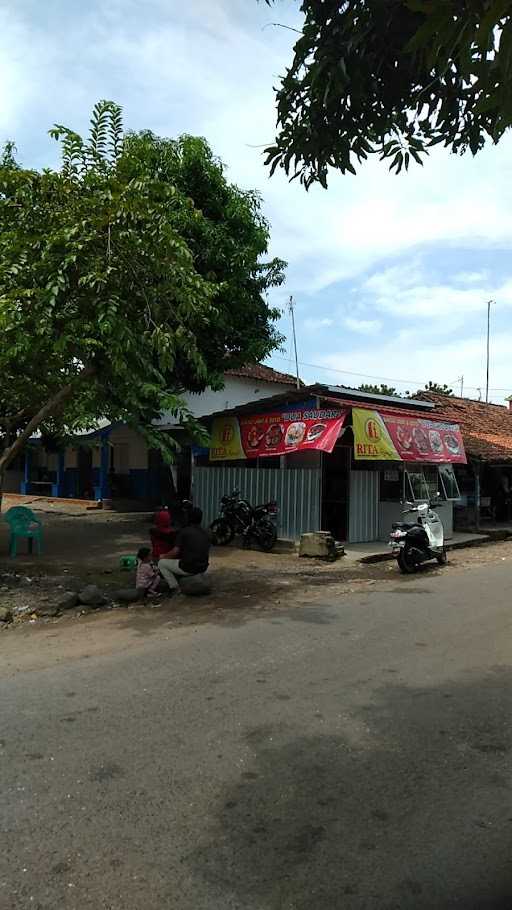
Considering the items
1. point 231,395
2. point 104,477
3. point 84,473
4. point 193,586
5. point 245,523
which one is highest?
point 231,395

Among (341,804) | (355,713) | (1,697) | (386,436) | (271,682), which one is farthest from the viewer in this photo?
(386,436)

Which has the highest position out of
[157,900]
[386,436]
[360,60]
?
[360,60]

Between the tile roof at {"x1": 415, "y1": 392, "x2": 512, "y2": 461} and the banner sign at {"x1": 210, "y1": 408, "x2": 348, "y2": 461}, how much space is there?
5.14 metres

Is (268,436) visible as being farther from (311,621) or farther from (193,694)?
(193,694)

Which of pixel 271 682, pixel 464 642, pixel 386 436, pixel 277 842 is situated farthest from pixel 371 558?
pixel 277 842

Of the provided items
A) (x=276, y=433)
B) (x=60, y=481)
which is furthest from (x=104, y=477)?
(x=276, y=433)

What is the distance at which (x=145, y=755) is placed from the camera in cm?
394

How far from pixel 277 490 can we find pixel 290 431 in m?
1.49

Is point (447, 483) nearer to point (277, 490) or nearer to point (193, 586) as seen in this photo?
point (277, 490)

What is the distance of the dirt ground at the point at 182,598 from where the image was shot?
8.32m

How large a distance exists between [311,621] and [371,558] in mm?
5649

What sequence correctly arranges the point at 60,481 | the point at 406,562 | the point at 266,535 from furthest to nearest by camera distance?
the point at 60,481, the point at 266,535, the point at 406,562

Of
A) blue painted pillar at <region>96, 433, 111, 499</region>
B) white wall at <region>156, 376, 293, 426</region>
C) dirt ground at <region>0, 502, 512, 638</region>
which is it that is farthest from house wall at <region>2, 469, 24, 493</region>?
dirt ground at <region>0, 502, 512, 638</region>

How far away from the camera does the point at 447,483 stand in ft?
56.6
